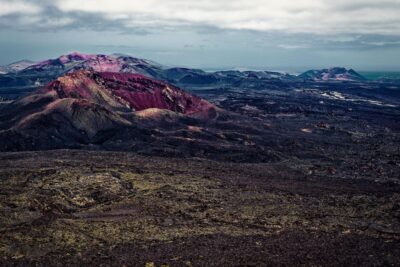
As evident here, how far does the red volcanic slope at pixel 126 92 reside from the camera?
8519cm

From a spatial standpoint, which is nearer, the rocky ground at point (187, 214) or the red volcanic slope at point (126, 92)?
the rocky ground at point (187, 214)

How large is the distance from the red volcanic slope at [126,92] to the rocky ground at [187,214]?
32.1m

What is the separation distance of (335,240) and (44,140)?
1768 inches

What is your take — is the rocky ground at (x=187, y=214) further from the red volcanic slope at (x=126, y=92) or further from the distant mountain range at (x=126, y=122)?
the red volcanic slope at (x=126, y=92)

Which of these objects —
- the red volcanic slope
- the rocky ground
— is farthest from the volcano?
the rocky ground

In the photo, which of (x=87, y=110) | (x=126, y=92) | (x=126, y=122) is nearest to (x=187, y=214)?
(x=126, y=122)

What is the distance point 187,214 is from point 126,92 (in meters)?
59.5

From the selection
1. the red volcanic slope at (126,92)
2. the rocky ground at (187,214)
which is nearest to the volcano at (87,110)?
the red volcanic slope at (126,92)

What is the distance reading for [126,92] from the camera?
92812 mm

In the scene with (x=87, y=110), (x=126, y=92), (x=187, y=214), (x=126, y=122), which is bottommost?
(x=187, y=214)

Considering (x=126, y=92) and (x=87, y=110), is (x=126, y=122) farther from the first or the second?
(x=126, y=92)

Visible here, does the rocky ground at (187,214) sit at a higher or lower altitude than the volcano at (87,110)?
lower

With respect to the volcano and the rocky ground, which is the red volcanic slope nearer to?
the volcano

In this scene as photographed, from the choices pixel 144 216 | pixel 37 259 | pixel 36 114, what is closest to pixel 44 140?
pixel 36 114
